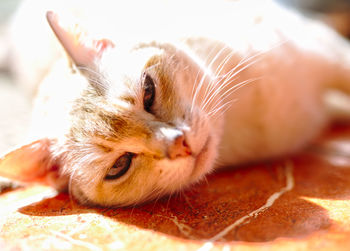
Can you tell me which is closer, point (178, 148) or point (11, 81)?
point (178, 148)

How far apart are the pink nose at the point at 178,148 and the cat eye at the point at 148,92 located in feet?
0.91

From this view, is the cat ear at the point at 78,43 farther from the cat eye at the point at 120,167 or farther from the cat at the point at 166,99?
the cat eye at the point at 120,167

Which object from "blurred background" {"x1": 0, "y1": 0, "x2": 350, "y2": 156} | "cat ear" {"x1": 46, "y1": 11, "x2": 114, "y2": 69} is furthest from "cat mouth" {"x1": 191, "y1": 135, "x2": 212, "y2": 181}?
"blurred background" {"x1": 0, "y1": 0, "x2": 350, "y2": 156}

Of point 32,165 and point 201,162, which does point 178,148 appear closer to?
point 201,162

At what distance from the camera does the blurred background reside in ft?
8.98

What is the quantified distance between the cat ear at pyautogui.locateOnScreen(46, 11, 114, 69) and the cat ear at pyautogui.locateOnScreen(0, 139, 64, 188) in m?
0.48

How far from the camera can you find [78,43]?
73.4 inches

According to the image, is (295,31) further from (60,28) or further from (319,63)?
(60,28)

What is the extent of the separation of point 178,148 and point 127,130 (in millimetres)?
261

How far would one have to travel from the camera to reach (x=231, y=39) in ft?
7.11

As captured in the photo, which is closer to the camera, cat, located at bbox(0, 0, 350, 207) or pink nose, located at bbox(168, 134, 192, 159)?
pink nose, located at bbox(168, 134, 192, 159)

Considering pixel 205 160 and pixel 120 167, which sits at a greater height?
pixel 205 160

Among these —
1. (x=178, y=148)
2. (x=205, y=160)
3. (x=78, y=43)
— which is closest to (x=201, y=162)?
(x=205, y=160)

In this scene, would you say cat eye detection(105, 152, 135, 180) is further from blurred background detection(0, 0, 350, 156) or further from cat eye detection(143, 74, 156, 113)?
blurred background detection(0, 0, 350, 156)
